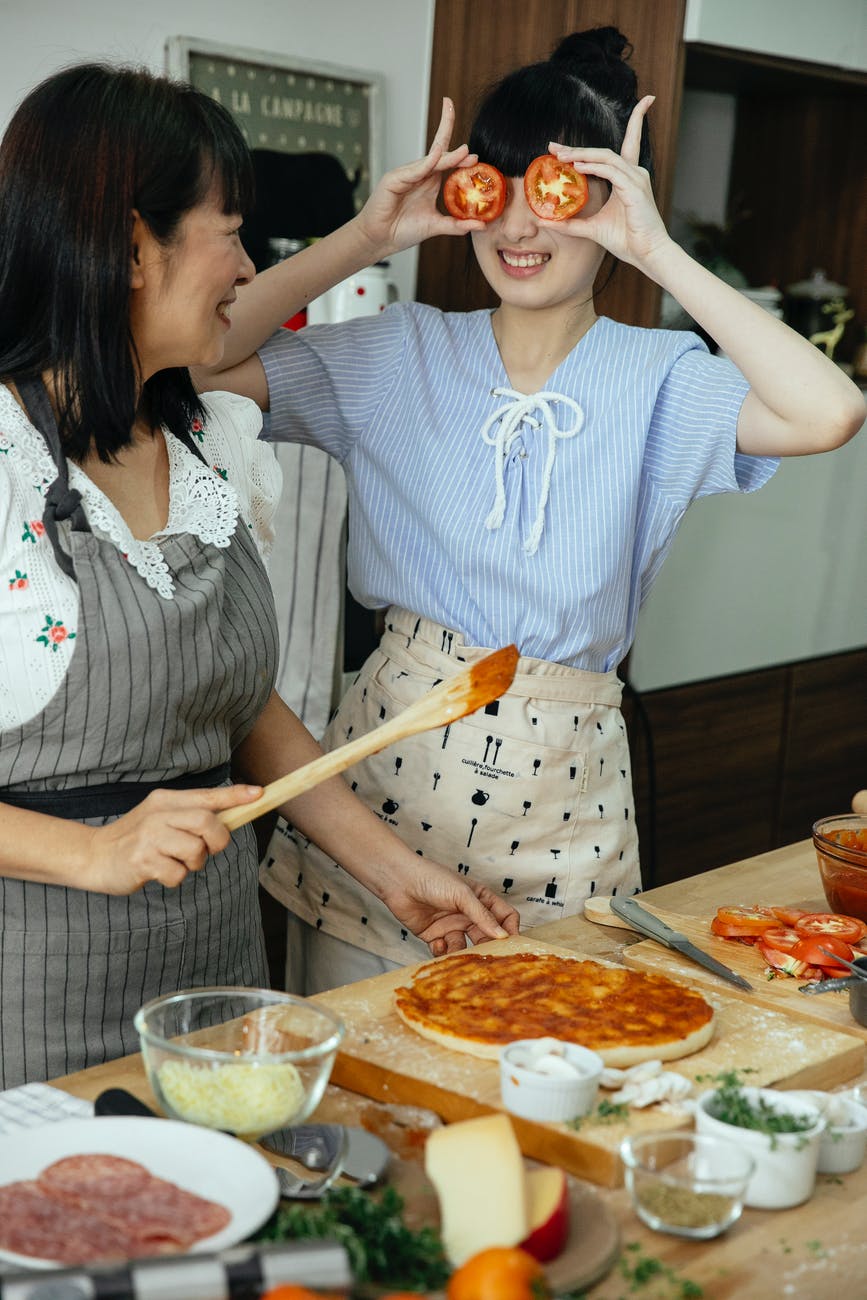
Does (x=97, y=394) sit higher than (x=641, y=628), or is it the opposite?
(x=97, y=394)

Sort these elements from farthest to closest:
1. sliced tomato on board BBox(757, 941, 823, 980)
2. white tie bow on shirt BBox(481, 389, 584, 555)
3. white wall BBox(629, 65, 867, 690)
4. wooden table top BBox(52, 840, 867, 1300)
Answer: white wall BBox(629, 65, 867, 690)
white tie bow on shirt BBox(481, 389, 584, 555)
sliced tomato on board BBox(757, 941, 823, 980)
wooden table top BBox(52, 840, 867, 1300)

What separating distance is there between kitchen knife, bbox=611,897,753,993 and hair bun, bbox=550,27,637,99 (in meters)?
1.00

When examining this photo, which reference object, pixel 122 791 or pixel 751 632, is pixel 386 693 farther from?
pixel 751 632

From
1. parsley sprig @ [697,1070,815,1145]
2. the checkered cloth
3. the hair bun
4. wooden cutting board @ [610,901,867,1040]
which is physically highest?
the hair bun

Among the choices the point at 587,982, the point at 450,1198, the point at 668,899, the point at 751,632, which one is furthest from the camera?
the point at 751,632

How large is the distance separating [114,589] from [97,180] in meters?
0.37

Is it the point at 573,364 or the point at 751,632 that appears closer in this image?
the point at 573,364

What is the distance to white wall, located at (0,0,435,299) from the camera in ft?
7.82

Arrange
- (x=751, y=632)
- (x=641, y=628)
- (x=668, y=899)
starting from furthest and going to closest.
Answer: (x=751, y=632), (x=641, y=628), (x=668, y=899)

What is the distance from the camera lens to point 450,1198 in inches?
36.1

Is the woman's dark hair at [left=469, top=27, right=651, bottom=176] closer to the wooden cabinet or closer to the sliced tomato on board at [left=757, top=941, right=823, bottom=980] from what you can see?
the sliced tomato on board at [left=757, top=941, right=823, bottom=980]

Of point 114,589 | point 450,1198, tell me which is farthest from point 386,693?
point 450,1198

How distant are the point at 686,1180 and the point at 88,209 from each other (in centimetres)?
95

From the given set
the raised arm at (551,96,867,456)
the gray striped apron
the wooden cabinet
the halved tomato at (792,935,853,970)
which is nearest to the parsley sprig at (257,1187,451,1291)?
the gray striped apron
